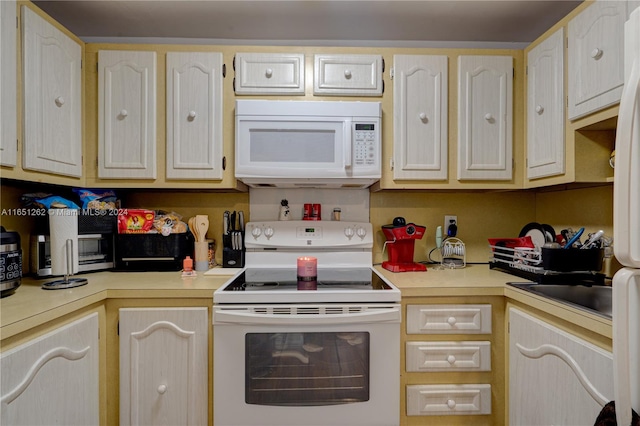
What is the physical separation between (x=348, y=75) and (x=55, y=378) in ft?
5.85

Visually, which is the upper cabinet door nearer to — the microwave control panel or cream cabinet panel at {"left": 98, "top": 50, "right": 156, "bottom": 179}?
cream cabinet panel at {"left": 98, "top": 50, "right": 156, "bottom": 179}

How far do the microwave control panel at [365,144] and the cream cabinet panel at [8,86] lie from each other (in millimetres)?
1439

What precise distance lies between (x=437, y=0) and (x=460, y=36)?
17.2 inches

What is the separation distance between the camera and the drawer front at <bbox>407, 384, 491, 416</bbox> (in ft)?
4.75

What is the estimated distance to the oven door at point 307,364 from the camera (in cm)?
136

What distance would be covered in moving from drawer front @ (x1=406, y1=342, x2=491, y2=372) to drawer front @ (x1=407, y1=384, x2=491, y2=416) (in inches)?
3.2

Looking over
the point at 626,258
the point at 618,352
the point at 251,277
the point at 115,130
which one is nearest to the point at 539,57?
the point at 626,258

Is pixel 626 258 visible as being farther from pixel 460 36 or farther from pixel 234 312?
pixel 460 36

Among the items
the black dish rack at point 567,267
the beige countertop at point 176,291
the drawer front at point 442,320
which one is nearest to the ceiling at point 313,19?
the black dish rack at point 567,267

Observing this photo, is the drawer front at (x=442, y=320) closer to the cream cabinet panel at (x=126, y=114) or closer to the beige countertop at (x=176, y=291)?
the beige countertop at (x=176, y=291)

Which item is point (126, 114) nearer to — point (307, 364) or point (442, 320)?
point (307, 364)

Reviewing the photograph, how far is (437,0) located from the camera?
173 centimetres

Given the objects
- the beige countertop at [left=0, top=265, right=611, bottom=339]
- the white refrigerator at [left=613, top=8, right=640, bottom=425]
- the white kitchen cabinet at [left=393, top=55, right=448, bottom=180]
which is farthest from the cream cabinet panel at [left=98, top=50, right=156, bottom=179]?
the white refrigerator at [left=613, top=8, right=640, bottom=425]

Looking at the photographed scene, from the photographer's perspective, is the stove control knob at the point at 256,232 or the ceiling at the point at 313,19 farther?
the stove control knob at the point at 256,232
